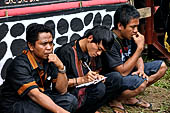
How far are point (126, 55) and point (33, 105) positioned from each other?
1.83 m

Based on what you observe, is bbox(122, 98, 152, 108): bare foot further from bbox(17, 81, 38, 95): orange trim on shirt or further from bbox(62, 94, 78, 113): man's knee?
bbox(17, 81, 38, 95): orange trim on shirt

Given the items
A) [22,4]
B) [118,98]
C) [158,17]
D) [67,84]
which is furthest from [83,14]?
[158,17]

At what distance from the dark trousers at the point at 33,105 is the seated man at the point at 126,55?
1.06 metres

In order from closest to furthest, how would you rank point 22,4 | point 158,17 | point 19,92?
point 19,92 < point 22,4 < point 158,17

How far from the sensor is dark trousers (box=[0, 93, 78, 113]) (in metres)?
2.93

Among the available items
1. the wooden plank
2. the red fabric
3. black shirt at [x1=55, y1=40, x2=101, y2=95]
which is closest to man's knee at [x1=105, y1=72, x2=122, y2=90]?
black shirt at [x1=55, y1=40, x2=101, y2=95]

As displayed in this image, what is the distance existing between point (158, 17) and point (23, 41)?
15.2 feet

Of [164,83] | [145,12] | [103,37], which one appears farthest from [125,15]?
[145,12]

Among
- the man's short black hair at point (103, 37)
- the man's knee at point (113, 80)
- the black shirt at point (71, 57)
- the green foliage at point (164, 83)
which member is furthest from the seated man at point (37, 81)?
the green foliage at point (164, 83)

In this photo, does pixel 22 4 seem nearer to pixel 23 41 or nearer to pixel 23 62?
pixel 23 41

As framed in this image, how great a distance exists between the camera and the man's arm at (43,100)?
2889mm

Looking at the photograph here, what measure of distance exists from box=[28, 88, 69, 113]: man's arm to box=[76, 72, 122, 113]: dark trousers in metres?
0.69

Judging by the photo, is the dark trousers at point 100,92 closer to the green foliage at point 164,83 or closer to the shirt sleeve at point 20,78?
the shirt sleeve at point 20,78

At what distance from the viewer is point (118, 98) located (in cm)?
417
